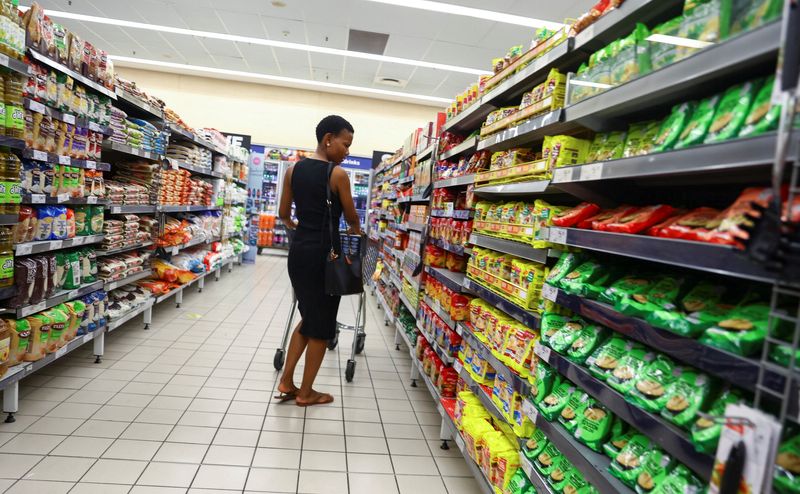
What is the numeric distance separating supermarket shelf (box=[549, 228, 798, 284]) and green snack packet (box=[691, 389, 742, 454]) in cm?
28

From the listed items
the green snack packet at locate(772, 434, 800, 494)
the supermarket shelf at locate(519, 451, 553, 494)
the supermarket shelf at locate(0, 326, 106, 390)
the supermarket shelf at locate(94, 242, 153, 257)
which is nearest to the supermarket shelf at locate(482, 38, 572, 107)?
the green snack packet at locate(772, 434, 800, 494)

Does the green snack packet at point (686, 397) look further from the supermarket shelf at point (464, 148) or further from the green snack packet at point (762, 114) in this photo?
the supermarket shelf at point (464, 148)

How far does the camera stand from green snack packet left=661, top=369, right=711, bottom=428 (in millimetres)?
1106

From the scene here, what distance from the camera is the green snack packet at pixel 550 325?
1.77 metres

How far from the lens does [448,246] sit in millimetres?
3262

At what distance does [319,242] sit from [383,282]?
3674 millimetres

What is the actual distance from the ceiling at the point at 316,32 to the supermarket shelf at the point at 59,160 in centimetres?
505

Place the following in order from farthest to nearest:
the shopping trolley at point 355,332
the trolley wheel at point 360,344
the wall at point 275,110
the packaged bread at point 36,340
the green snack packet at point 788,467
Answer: the wall at point 275,110 → the trolley wheel at point 360,344 → the shopping trolley at point 355,332 → the packaged bread at point 36,340 → the green snack packet at point 788,467

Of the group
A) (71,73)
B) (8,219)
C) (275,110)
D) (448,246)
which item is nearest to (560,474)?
(448,246)

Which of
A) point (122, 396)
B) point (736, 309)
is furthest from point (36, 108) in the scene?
point (736, 309)

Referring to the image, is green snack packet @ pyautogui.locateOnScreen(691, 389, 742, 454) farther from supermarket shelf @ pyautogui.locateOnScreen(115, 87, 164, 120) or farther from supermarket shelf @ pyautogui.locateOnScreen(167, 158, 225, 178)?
supermarket shelf @ pyautogui.locateOnScreen(167, 158, 225, 178)

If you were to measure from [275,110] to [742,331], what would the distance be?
1354 cm

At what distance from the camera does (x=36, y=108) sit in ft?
8.68

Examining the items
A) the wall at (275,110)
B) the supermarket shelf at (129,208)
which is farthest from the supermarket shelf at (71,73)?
the wall at (275,110)
